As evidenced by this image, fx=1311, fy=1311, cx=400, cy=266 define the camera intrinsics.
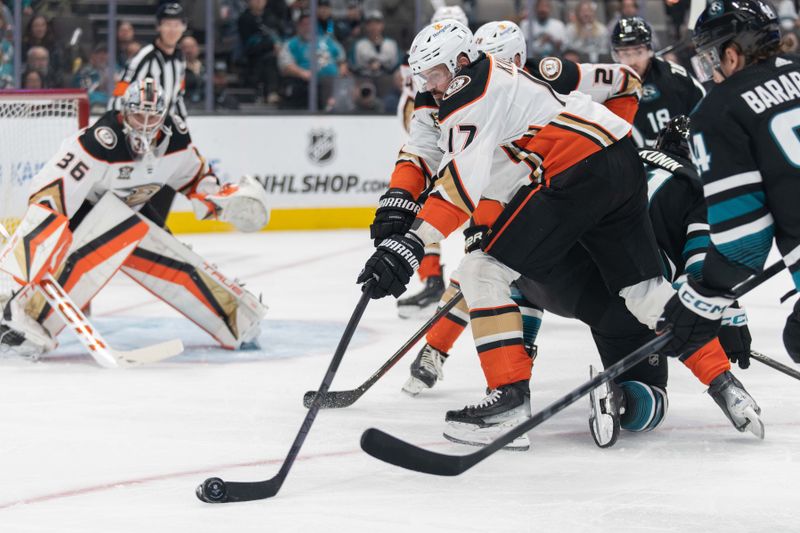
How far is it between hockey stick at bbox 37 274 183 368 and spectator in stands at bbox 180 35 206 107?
3.92 meters

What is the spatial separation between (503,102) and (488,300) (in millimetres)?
441

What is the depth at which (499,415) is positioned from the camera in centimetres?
291

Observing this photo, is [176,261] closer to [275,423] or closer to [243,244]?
[275,423]

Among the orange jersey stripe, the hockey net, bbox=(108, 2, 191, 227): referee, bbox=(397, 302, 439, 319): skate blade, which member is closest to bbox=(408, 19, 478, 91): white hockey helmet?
the orange jersey stripe

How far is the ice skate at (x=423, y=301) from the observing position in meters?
5.04

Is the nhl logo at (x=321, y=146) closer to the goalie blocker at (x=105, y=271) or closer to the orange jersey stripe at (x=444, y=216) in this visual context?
the goalie blocker at (x=105, y=271)

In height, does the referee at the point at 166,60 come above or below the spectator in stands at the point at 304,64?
above

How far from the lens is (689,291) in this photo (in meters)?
2.47

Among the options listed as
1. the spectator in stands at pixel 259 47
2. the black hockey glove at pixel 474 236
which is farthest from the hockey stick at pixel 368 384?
the spectator in stands at pixel 259 47

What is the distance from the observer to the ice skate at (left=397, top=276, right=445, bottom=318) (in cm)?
504

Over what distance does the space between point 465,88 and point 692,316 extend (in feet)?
2.40

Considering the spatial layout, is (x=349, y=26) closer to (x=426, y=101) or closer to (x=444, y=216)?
(x=426, y=101)

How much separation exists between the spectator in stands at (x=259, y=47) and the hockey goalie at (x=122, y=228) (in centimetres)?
386

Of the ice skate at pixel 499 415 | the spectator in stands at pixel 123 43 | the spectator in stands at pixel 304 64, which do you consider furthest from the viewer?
the spectator in stands at pixel 304 64
